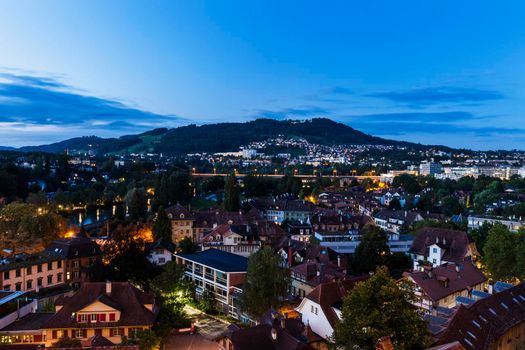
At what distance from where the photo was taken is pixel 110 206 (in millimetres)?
93875

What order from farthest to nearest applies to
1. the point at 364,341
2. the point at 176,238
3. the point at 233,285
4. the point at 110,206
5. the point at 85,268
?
the point at 110,206
the point at 176,238
the point at 85,268
the point at 233,285
the point at 364,341

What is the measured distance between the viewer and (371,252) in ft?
120

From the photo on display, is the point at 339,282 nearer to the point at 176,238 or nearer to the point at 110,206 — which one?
the point at 176,238

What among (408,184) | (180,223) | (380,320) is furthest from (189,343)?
(408,184)

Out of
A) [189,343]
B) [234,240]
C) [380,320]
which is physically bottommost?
[189,343]

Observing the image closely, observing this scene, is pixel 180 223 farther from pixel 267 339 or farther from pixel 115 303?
pixel 267 339

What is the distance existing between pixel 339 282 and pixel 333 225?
31.7 meters

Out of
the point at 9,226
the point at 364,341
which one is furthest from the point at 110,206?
the point at 364,341

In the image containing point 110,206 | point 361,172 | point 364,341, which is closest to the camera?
point 364,341

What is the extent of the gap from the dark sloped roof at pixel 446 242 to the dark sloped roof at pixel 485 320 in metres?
14.8

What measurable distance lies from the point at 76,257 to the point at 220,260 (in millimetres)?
11947

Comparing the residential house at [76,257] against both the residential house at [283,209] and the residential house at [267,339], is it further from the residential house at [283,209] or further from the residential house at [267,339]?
the residential house at [283,209]

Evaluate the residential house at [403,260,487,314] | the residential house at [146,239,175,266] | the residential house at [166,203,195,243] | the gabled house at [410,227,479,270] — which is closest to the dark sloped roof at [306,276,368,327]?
the residential house at [403,260,487,314]

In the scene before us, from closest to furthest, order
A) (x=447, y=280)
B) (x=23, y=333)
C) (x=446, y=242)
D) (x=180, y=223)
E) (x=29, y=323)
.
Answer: (x=23, y=333) → (x=29, y=323) → (x=447, y=280) → (x=446, y=242) → (x=180, y=223)
